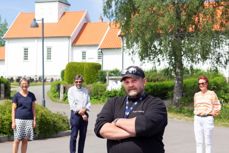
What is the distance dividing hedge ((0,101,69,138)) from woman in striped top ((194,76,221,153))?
5.65m

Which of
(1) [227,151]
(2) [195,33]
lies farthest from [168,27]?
(1) [227,151]

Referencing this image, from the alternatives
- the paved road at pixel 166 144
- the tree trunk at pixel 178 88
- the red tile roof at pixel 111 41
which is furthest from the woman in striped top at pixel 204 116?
the red tile roof at pixel 111 41

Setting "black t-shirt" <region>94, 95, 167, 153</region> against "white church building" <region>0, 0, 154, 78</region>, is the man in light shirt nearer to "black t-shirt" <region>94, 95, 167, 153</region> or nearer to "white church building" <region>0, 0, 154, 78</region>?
"black t-shirt" <region>94, 95, 167, 153</region>

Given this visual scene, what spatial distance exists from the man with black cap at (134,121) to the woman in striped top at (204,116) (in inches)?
233

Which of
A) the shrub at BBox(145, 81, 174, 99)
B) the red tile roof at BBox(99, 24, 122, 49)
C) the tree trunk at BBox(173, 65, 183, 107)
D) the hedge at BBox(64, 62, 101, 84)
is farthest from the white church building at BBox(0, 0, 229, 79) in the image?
the tree trunk at BBox(173, 65, 183, 107)

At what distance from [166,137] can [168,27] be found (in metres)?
9.73

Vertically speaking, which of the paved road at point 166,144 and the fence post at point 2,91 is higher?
the fence post at point 2,91

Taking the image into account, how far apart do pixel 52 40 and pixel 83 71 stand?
2712 centimetres

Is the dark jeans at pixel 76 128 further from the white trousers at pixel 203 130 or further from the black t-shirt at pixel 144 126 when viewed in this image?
the black t-shirt at pixel 144 126

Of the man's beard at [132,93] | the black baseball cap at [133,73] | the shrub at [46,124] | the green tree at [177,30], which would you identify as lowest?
the shrub at [46,124]

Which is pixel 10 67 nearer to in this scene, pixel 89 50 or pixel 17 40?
pixel 17 40

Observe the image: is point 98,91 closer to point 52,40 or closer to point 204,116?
point 204,116

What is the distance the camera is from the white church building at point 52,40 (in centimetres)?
7275

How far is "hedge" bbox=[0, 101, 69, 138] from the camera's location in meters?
14.3
